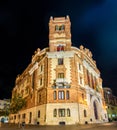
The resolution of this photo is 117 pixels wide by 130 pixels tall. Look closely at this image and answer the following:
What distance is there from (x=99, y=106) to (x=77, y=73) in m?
14.5

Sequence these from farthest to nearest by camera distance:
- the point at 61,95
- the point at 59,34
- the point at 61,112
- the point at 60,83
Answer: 1. the point at 59,34
2. the point at 60,83
3. the point at 61,95
4. the point at 61,112

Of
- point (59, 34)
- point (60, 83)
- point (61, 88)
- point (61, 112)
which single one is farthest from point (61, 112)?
point (59, 34)

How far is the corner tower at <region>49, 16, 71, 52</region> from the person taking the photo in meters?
40.4

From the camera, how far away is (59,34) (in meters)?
41.7

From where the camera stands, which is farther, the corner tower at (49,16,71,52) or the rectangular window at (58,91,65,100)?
the corner tower at (49,16,71,52)

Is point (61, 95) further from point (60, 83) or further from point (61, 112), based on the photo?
point (61, 112)

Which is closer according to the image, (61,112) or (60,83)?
(61,112)

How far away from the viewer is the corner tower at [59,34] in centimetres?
4041

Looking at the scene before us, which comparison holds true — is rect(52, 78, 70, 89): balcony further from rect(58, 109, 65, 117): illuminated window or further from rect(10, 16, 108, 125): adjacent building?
rect(58, 109, 65, 117): illuminated window

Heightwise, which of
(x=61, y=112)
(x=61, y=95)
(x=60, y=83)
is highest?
(x=60, y=83)

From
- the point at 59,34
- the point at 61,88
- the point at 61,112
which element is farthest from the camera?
the point at 59,34

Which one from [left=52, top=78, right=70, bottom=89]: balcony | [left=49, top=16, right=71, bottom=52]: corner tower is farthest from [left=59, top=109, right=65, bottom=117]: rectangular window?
[left=49, top=16, right=71, bottom=52]: corner tower

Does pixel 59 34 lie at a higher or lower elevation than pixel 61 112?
higher

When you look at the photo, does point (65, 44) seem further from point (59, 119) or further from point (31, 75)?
point (59, 119)
